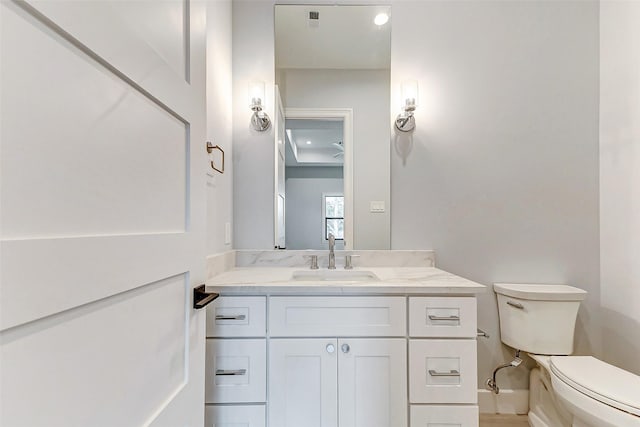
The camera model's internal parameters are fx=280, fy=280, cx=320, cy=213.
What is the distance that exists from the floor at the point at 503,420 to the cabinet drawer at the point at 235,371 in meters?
1.30

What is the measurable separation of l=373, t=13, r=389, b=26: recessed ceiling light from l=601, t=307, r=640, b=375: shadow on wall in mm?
2151

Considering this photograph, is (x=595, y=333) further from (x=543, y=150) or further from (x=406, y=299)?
(x=406, y=299)

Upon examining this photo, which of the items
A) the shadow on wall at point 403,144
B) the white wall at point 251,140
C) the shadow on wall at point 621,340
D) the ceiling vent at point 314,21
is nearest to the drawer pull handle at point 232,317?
the white wall at point 251,140

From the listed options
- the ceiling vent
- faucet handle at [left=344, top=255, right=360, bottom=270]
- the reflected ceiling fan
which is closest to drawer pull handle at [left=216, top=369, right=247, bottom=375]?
faucet handle at [left=344, top=255, right=360, bottom=270]

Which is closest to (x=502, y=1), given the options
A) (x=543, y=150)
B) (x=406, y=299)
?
(x=543, y=150)

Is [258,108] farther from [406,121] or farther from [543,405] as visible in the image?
[543,405]

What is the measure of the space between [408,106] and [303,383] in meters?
1.53

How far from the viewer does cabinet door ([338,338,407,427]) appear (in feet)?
3.74

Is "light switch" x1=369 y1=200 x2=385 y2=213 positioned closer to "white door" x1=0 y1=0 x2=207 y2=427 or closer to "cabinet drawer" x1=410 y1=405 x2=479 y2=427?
"cabinet drawer" x1=410 y1=405 x2=479 y2=427

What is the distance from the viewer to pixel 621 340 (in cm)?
155

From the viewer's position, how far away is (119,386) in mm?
473

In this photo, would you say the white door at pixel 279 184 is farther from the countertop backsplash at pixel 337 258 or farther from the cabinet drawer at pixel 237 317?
the cabinet drawer at pixel 237 317

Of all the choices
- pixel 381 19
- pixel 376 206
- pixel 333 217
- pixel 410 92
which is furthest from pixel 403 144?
pixel 381 19

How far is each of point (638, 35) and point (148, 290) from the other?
2463 millimetres
